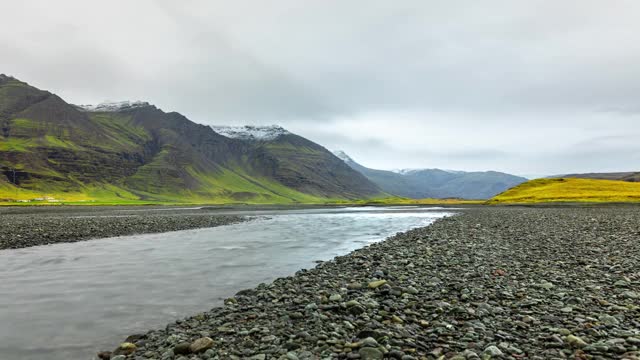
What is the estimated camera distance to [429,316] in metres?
11.4

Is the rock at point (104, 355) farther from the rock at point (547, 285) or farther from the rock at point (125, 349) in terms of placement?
the rock at point (547, 285)

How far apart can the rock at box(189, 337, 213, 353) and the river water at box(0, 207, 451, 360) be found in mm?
2946

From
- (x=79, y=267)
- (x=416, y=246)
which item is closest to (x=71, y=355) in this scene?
(x=79, y=267)

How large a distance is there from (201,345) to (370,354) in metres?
4.21

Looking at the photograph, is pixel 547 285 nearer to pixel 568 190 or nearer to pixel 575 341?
pixel 575 341

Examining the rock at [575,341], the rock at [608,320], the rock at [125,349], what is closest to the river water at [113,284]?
the rock at [125,349]

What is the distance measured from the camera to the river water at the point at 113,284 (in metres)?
12.2

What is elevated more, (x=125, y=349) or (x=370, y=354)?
(x=370, y=354)

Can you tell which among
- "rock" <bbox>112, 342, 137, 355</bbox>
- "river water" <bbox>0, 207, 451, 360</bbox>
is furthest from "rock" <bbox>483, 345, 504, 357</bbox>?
"river water" <bbox>0, 207, 451, 360</bbox>

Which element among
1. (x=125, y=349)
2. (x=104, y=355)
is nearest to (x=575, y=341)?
(x=125, y=349)

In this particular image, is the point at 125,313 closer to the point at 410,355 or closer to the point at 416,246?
the point at 410,355

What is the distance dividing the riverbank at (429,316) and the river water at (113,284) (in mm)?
1913

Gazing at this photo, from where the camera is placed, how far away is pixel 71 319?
1376cm

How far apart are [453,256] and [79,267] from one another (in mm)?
21538
